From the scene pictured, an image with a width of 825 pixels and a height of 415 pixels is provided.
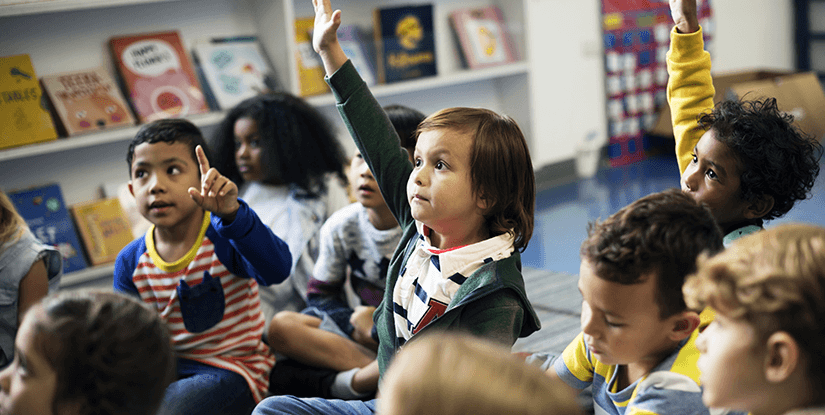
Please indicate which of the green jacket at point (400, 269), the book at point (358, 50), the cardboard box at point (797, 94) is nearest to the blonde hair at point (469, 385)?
the green jacket at point (400, 269)

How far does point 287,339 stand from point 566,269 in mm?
1272

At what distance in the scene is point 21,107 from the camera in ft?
7.66

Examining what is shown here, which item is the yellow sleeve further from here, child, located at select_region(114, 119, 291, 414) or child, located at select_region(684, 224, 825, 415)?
child, located at select_region(114, 119, 291, 414)

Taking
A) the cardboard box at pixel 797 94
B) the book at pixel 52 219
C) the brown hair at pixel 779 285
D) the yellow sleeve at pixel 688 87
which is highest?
the yellow sleeve at pixel 688 87

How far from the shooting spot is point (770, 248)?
660 mm

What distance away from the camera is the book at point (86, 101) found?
2439 mm

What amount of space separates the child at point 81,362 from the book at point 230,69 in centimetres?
204

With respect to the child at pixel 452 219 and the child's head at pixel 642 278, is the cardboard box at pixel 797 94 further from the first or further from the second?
the child's head at pixel 642 278

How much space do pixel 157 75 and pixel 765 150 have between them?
6.99 ft

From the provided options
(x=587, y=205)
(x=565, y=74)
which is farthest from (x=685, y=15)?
(x=565, y=74)

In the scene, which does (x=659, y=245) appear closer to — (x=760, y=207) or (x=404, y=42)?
(x=760, y=207)

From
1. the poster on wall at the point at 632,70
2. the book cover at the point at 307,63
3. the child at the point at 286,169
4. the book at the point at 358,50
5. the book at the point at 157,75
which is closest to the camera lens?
the child at the point at 286,169

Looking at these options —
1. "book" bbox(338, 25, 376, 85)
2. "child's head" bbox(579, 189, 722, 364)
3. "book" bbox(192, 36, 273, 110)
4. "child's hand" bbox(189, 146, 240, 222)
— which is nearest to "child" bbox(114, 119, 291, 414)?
"child's hand" bbox(189, 146, 240, 222)

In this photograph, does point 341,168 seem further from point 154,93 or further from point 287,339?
point 154,93
